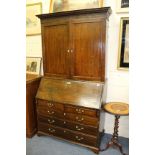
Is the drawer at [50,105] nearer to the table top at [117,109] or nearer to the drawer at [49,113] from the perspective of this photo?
the drawer at [49,113]

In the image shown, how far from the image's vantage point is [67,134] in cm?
233

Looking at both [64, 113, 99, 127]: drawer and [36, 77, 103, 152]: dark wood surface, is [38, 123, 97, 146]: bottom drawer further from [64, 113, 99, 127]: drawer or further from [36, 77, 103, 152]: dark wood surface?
[64, 113, 99, 127]: drawer

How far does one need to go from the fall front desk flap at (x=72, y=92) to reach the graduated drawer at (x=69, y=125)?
1.06 ft

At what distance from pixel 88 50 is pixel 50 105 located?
1023 millimetres

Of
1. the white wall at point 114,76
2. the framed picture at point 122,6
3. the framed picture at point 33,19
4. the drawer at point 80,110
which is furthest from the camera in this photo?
the framed picture at point 33,19

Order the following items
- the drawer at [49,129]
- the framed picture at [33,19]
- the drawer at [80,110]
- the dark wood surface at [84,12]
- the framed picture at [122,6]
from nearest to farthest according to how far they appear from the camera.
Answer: the dark wood surface at [84,12]
the drawer at [80,110]
the framed picture at [122,6]
the drawer at [49,129]
the framed picture at [33,19]

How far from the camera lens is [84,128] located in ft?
7.12

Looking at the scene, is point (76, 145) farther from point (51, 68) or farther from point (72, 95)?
point (51, 68)

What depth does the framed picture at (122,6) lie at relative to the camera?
216 cm

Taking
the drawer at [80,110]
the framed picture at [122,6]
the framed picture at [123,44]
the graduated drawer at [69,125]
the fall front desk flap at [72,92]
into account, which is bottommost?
the graduated drawer at [69,125]

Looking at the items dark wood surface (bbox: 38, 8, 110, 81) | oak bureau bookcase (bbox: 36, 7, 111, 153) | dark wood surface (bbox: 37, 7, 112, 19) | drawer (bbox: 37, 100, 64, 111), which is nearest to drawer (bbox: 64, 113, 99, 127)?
oak bureau bookcase (bbox: 36, 7, 111, 153)

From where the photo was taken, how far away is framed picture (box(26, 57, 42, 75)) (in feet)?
9.36

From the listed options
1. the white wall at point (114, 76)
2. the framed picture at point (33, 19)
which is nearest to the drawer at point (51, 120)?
the white wall at point (114, 76)
